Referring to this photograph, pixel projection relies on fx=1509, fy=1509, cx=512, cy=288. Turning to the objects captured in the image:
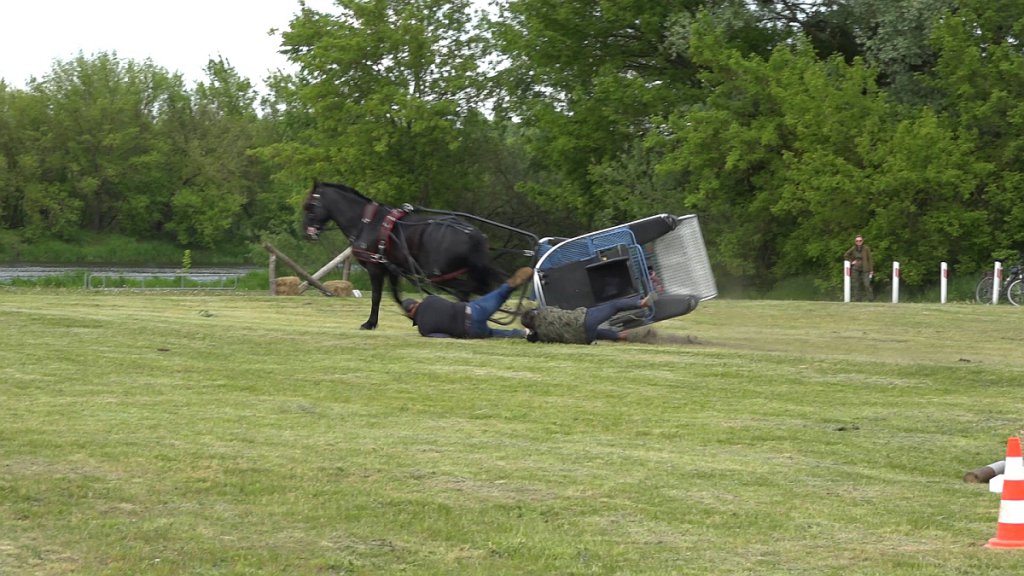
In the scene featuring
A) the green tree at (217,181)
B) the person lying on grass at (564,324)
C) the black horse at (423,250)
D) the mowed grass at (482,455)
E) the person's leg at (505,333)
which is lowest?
the mowed grass at (482,455)

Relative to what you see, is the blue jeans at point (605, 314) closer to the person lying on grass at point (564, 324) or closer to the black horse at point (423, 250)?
the person lying on grass at point (564, 324)

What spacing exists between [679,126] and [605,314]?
26178mm

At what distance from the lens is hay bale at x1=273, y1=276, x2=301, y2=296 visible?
32.0 meters

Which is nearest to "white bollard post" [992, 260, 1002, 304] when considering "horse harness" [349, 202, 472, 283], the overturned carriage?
the overturned carriage

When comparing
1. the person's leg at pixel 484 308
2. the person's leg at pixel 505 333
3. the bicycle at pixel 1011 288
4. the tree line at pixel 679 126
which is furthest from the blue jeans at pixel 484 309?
the tree line at pixel 679 126

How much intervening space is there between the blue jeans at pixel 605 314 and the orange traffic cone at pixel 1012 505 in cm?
1027

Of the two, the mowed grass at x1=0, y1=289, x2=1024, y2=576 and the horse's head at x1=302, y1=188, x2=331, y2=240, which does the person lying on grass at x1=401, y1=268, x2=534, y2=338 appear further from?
the horse's head at x1=302, y1=188, x2=331, y2=240

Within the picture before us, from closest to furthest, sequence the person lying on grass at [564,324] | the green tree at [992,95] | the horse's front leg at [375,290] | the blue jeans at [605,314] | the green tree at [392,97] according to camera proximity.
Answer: the person lying on grass at [564,324] < the blue jeans at [605,314] < the horse's front leg at [375,290] < the green tree at [992,95] < the green tree at [392,97]

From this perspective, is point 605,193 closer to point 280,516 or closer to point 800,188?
point 800,188

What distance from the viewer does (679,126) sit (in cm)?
4331

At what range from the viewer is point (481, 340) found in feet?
58.5

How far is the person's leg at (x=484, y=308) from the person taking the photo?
17875 millimetres

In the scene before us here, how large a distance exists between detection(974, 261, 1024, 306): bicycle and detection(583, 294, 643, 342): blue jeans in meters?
15.6

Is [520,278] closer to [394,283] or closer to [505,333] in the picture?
[505,333]
